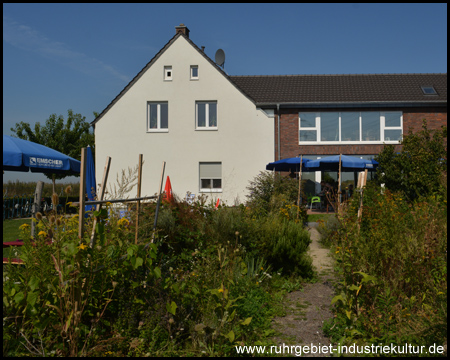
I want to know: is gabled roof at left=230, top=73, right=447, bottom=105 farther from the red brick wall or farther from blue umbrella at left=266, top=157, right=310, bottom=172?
blue umbrella at left=266, top=157, right=310, bottom=172

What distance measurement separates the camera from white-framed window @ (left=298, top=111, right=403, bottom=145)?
20.2m

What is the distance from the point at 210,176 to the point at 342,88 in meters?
8.17

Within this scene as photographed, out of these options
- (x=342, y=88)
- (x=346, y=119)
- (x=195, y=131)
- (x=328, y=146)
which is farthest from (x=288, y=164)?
(x=342, y=88)

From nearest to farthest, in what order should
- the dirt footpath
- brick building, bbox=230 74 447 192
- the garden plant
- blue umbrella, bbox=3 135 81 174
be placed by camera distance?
the garden plant < the dirt footpath < blue umbrella, bbox=3 135 81 174 < brick building, bbox=230 74 447 192

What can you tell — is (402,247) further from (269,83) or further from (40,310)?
(269,83)

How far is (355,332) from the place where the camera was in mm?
4207

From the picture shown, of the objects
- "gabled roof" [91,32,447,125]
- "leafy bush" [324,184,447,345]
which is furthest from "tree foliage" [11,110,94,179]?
"leafy bush" [324,184,447,345]

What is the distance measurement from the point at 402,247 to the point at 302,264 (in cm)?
221

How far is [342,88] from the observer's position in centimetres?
2147

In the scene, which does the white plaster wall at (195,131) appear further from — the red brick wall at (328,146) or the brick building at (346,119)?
the brick building at (346,119)

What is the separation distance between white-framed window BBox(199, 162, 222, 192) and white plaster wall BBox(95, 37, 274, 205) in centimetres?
25

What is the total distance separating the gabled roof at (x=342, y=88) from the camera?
66.1ft

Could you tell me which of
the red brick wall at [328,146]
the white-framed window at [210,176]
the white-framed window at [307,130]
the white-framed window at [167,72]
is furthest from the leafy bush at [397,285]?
the white-framed window at [167,72]

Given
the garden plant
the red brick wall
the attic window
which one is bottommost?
the garden plant
